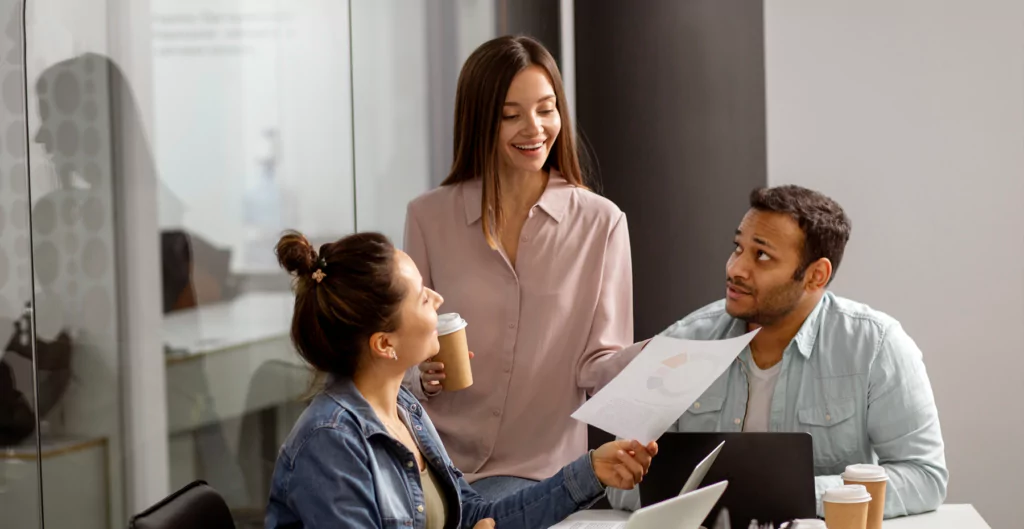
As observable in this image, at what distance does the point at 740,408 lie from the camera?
2.35 metres

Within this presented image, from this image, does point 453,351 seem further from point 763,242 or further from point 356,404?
point 763,242

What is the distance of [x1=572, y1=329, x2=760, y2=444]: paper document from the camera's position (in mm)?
1699

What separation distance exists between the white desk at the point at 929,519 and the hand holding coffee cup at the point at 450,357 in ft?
1.16

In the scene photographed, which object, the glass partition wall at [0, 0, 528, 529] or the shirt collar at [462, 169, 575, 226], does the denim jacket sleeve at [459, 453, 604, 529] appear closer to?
the glass partition wall at [0, 0, 528, 529]

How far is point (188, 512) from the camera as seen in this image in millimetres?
1556

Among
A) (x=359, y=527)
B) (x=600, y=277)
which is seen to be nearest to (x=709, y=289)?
(x=600, y=277)

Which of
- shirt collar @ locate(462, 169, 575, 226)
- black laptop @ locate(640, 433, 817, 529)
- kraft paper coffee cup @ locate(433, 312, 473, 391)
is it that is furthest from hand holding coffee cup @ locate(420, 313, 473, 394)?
black laptop @ locate(640, 433, 817, 529)

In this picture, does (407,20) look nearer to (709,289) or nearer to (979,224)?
(709,289)

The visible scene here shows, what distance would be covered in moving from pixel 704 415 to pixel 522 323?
0.45 m

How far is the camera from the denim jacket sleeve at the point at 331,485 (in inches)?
62.0

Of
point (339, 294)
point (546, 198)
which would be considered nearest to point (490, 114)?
point (546, 198)

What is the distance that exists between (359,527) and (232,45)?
1.12 m

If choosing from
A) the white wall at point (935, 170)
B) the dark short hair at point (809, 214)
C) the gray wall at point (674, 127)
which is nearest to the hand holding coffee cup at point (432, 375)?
the dark short hair at point (809, 214)

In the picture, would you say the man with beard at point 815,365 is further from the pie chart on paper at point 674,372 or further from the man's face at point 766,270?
the pie chart on paper at point 674,372
